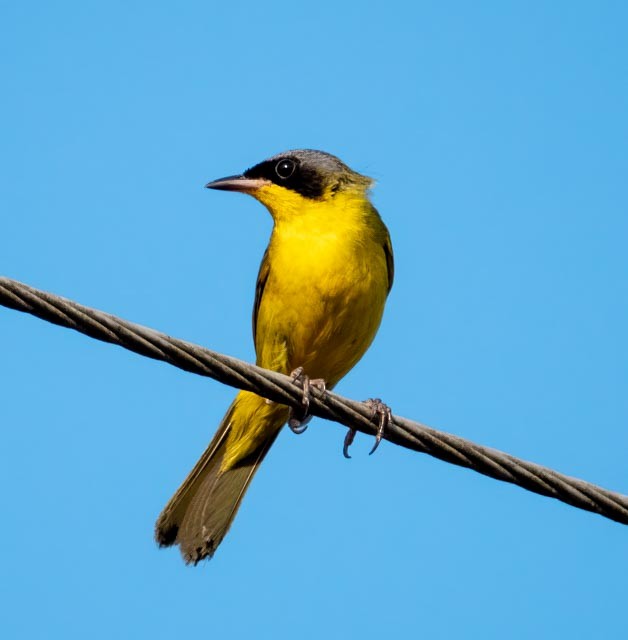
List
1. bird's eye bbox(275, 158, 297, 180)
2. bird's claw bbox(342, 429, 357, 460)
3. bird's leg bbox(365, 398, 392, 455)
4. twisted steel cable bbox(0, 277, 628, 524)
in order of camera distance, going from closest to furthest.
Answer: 1. twisted steel cable bbox(0, 277, 628, 524)
2. bird's leg bbox(365, 398, 392, 455)
3. bird's claw bbox(342, 429, 357, 460)
4. bird's eye bbox(275, 158, 297, 180)

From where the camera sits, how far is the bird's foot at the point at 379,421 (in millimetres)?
4496

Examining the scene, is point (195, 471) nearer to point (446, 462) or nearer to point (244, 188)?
point (244, 188)

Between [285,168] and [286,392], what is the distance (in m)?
3.40

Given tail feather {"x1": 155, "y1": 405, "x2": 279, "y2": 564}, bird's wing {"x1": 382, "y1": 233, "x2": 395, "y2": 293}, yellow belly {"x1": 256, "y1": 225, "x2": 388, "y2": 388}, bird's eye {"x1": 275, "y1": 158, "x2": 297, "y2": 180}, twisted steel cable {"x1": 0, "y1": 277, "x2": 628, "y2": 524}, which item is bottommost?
tail feather {"x1": 155, "y1": 405, "x2": 279, "y2": 564}

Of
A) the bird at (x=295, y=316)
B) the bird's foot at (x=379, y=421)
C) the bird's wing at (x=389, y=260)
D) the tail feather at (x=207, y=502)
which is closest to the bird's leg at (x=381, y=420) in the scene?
the bird's foot at (x=379, y=421)

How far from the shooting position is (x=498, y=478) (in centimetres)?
425

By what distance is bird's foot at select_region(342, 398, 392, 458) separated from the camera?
450 cm

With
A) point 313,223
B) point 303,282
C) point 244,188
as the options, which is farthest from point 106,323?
point 244,188

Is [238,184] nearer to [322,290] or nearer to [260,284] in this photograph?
[260,284]

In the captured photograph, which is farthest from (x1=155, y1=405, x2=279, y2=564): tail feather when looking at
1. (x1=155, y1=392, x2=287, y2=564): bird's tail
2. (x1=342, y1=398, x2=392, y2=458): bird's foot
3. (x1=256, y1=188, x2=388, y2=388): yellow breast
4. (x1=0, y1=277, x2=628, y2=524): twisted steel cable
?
(x1=0, y1=277, x2=628, y2=524): twisted steel cable

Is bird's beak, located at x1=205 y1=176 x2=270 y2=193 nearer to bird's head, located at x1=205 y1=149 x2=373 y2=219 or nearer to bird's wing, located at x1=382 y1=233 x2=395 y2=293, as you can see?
bird's head, located at x1=205 y1=149 x2=373 y2=219

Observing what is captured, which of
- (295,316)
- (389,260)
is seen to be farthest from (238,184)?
(295,316)

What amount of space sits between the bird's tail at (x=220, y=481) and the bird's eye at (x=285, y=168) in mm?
1652

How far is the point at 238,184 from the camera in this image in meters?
7.57
